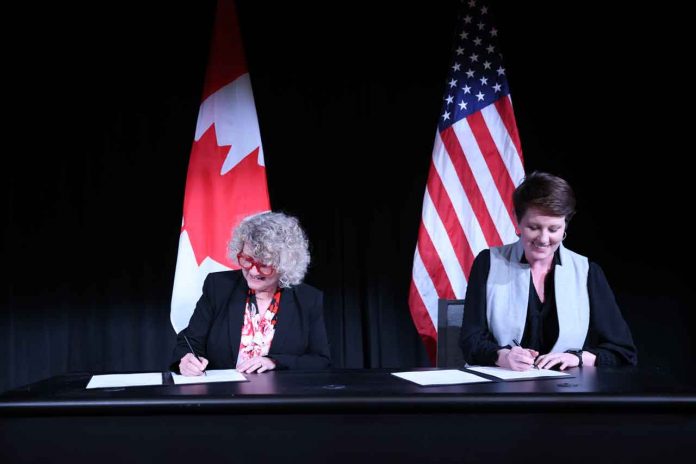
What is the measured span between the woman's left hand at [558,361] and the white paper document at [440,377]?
246mm

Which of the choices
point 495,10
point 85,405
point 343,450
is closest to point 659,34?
point 495,10

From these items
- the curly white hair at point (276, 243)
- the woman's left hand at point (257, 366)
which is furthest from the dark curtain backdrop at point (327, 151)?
the woman's left hand at point (257, 366)

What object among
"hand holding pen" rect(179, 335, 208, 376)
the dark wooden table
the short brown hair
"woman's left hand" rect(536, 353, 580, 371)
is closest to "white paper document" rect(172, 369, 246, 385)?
"hand holding pen" rect(179, 335, 208, 376)

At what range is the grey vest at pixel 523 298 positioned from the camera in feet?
6.59

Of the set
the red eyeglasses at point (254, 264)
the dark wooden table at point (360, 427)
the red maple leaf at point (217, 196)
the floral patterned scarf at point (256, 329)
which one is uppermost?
the red maple leaf at point (217, 196)

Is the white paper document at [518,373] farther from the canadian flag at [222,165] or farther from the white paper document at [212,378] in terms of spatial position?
the canadian flag at [222,165]

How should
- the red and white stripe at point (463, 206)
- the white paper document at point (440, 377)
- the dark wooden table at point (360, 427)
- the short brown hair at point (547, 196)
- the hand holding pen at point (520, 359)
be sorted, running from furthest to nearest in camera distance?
the red and white stripe at point (463, 206) < the short brown hair at point (547, 196) < the hand holding pen at point (520, 359) < the white paper document at point (440, 377) < the dark wooden table at point (360, 427)

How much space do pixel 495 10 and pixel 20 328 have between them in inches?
122

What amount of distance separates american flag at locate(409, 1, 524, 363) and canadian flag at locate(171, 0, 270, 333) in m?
0.82

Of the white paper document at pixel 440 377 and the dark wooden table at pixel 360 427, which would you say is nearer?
the dark wooden table at pixel 360 427

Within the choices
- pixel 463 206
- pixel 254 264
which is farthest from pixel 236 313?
pixel 463 206

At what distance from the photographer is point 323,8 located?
3.56m

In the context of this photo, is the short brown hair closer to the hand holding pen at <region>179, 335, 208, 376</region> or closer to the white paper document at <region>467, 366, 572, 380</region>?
the white paper document at <region>467, 366, 572, 380</region>

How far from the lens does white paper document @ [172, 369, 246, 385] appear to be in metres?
1.60
